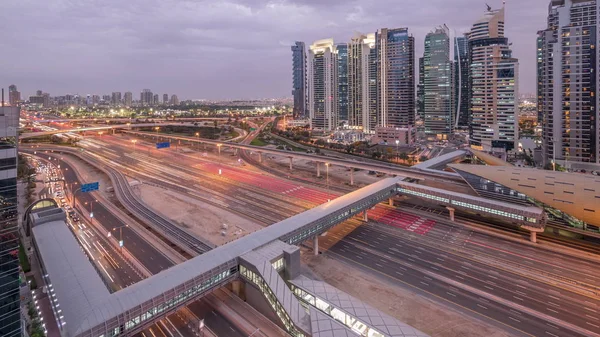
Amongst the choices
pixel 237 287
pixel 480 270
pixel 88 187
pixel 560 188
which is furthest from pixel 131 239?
pixel 560 188

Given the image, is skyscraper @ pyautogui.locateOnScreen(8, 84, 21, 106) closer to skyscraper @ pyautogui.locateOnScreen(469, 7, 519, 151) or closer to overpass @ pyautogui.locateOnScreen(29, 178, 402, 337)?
overpass @ pyautogui.locateOnScreen(29, 178, 402, 337)

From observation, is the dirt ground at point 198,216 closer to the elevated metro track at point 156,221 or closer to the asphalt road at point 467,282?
the elevated metro track at point 156,221

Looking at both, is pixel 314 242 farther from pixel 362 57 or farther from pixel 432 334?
pixel 362 57

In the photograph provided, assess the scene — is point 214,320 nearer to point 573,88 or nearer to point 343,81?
point 573,88

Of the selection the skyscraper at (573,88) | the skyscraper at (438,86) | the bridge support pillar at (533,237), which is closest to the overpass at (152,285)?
the bridge support pillar at (533,237)

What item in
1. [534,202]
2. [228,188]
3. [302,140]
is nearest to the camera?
[534,202]

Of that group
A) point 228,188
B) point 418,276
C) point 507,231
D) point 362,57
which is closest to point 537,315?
point 418,276
